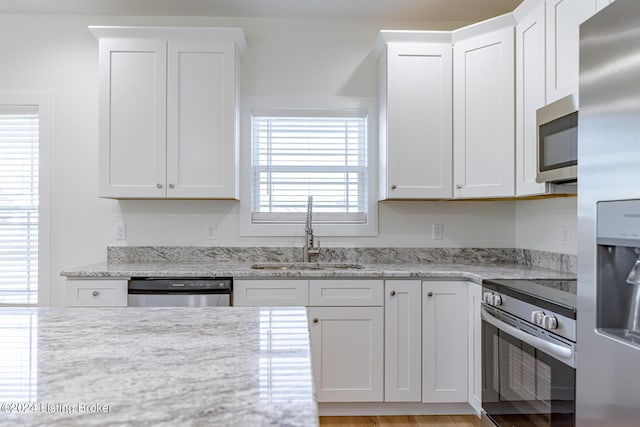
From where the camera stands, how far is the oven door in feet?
4.96

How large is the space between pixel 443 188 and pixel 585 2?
126 centimetres

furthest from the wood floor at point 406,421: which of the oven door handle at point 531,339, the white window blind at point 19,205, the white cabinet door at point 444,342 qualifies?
the white window blind at point 19,205

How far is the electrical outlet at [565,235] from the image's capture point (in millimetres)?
2576

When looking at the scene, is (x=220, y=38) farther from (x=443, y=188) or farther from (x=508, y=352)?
(x=508, y=352)

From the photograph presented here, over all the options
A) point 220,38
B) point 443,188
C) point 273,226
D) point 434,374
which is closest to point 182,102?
point 220,38

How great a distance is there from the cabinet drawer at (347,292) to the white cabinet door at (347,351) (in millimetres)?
35

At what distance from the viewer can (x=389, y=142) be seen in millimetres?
2857

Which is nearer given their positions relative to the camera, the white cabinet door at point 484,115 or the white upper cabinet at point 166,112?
the white cabinet door at point 484,115

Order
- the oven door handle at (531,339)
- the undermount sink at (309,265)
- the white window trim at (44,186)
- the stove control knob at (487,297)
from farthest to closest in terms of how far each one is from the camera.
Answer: the white window trim at (44,186), the undermount sink at (309,265), the stove control knob at (487,297), the oven door handle at (531,339)

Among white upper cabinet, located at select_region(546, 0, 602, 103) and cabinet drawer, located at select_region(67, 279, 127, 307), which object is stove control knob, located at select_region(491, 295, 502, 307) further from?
cabinet drawer, located at select_region(67, 279, 127, 307)

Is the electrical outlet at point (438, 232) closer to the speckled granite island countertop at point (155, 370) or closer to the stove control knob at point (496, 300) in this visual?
the stove control knob at point (496, 300)

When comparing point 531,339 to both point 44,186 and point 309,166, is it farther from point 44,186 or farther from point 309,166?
point 44,186

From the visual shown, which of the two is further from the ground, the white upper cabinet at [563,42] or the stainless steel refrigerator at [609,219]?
the white upper cabinet at [563,42]

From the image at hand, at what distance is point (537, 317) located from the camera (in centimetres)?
168
